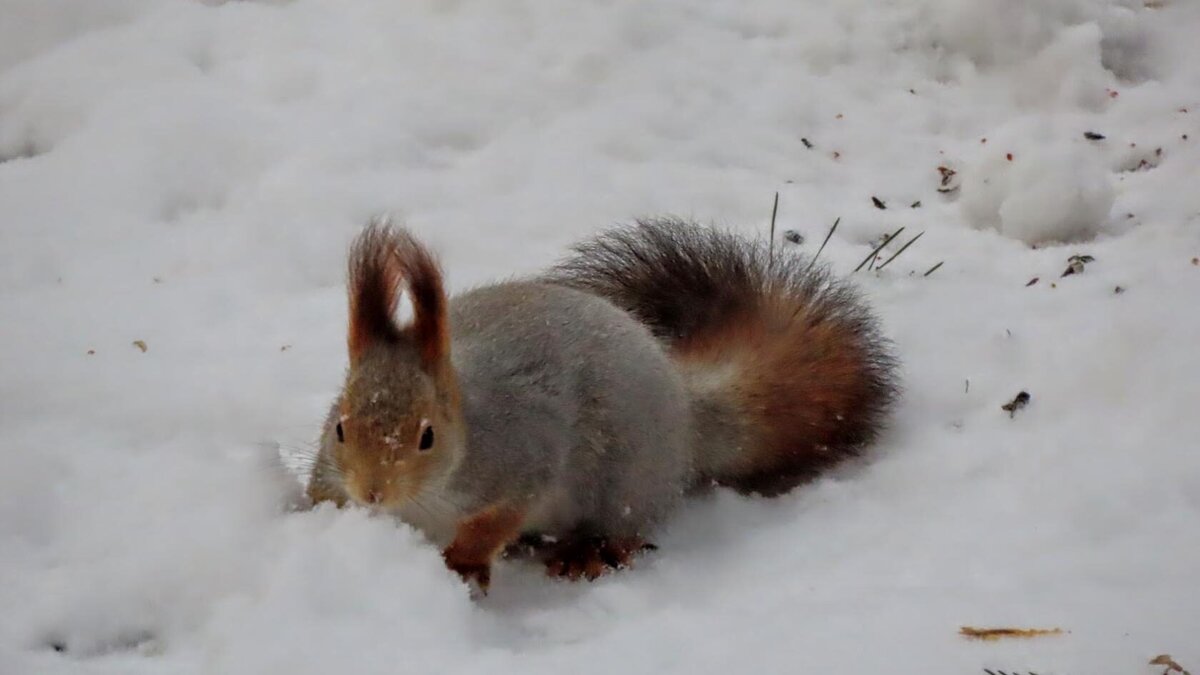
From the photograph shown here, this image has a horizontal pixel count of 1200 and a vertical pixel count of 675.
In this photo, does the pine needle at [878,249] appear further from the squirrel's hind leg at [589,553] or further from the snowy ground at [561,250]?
the squirrel's hind leg at [589,553]

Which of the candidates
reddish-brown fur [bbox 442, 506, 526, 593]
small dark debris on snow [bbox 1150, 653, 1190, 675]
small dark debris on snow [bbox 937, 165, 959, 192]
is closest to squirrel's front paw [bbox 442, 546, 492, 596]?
reddish-brown fur [bbox 442, 506, 526, 593]

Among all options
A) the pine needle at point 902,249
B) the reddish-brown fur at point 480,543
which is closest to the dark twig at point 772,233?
the pine needle at point 902,249

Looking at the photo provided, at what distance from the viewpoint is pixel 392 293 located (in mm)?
1785

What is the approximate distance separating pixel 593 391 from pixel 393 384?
456 mm

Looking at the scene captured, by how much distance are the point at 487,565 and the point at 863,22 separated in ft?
8.96

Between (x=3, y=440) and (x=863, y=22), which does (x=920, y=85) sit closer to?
(x=863, y=22)

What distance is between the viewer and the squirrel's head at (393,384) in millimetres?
1710

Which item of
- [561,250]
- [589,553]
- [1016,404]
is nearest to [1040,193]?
[1016,404]

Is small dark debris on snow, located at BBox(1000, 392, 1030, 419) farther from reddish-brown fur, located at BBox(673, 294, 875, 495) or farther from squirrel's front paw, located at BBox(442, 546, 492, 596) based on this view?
squirrel's front paw, located at BBox(442, 546, 492, 596)

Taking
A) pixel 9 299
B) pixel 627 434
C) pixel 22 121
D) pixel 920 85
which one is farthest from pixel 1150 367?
pixel 22 121

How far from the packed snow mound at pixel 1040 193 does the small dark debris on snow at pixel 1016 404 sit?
2.59 ft

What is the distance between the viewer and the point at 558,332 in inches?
82.6

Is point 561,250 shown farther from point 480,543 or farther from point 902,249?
point 480,543

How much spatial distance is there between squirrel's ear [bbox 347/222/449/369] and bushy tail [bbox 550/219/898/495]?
2.32 ft
